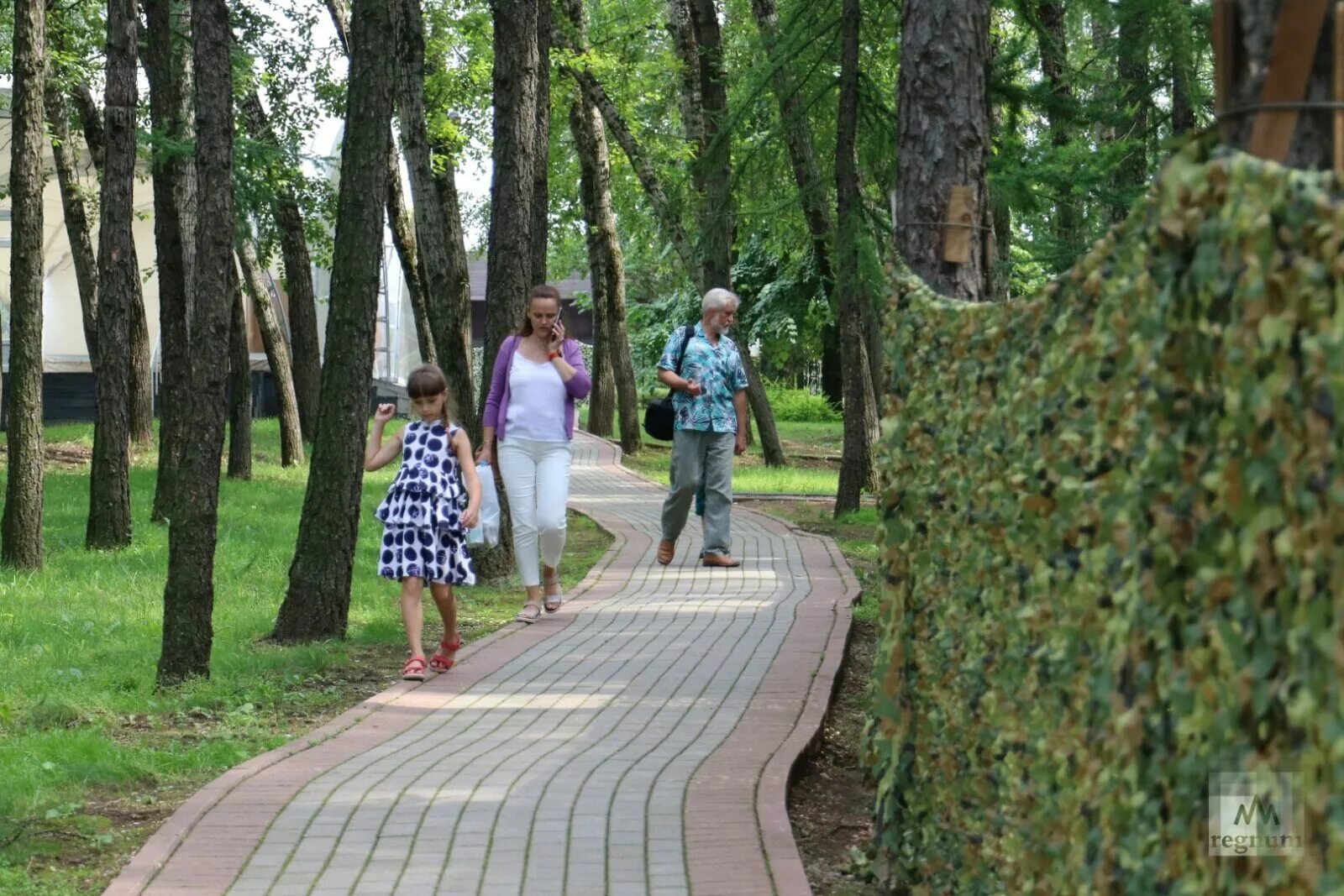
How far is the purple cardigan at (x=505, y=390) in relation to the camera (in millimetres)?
10750

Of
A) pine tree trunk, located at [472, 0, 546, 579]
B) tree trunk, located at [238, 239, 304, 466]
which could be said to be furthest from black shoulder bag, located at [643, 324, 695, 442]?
tree trunk, located at [238, 239, 304, 466]

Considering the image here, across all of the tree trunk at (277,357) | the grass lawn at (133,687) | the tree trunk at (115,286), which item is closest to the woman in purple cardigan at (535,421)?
the grass lawn at (133,687)

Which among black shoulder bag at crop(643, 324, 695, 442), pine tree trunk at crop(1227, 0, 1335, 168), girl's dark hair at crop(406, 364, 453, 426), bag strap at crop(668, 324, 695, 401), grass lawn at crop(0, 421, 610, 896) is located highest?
pine tree trunk at crop(1227, 0, 1335, 168)

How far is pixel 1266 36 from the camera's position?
9.07 ft

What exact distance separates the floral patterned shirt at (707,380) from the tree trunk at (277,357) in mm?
12699

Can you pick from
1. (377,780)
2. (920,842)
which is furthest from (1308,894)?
(377,780)

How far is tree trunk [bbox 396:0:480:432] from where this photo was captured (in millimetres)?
13602

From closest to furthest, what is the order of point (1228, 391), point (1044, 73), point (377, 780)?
point (1228, 391)
point (377, 780)
point (1044, 73)

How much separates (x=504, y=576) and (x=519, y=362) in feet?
9.54

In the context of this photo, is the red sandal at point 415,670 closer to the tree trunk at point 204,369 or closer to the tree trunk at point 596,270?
the tree trunk at point 204,369

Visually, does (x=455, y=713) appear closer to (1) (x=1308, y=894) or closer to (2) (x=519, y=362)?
(2) (x=519, y=362)

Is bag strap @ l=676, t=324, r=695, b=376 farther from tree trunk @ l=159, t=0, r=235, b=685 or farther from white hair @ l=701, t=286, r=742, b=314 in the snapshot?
tree trunk @ l=159, t=0, r=235, b=685

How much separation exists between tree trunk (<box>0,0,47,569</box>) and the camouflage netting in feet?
35.2

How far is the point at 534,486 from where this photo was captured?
1084cm
